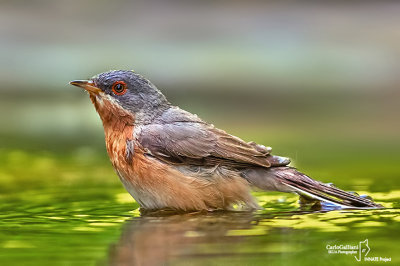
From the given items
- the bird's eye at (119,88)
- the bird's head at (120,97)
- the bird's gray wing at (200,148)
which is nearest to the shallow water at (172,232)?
the bird's gray wing at (200,148)

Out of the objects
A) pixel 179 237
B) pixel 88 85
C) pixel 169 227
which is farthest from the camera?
pixel 88 85

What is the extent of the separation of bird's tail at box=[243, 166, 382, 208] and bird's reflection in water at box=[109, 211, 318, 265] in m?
0.42

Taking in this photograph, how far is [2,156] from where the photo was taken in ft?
37.6

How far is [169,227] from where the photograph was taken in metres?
6.75

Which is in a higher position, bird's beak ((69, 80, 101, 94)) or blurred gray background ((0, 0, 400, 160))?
blurred gray background ((0, 0, 400, 160))

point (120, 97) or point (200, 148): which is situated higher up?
point (120, 97)

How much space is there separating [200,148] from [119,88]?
107 centimetres

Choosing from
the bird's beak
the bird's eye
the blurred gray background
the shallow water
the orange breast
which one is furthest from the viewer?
the blurred gray background

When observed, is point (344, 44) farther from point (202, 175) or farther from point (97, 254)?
point (97, 254)

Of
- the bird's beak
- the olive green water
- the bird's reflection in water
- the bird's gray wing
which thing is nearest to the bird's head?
the bird's beak

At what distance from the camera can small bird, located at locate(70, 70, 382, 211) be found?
7531 mm
